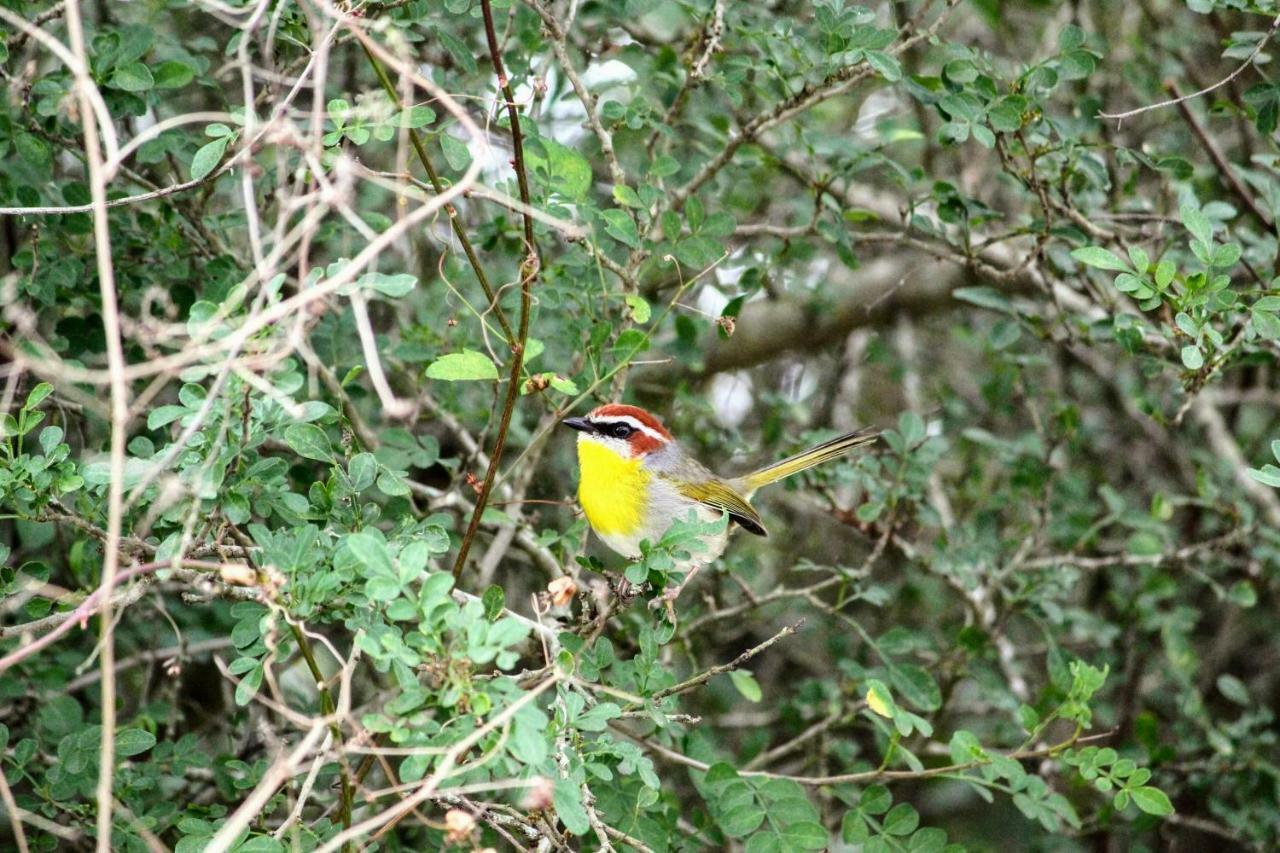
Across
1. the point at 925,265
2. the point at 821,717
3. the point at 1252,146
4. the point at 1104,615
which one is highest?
the point at 1252,146

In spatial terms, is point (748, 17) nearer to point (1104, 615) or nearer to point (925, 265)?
point (925, 265)

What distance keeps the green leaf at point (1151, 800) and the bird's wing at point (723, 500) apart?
1.73 metres

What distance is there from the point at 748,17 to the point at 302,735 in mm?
2575

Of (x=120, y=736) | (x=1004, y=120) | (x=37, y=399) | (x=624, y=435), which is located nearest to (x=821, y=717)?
(x=624, y=435)

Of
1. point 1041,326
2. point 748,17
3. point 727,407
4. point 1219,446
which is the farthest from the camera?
point 727,407

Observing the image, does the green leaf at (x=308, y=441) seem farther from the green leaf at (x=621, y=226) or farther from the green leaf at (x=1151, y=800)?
the green leaf at (x=1151, y=800)

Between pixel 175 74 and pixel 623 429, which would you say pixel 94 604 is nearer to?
pixel 175 74

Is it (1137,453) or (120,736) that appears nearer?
(120,736)

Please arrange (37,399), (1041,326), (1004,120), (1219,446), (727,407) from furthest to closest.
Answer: (727,407) < (1219,446) < (1041,326) < (1004,120) < (37,399)

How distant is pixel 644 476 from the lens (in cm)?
440

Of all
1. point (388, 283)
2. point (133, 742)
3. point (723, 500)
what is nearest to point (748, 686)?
point (723, 500)

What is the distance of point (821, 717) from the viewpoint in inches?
186

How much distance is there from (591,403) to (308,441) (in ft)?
5.94

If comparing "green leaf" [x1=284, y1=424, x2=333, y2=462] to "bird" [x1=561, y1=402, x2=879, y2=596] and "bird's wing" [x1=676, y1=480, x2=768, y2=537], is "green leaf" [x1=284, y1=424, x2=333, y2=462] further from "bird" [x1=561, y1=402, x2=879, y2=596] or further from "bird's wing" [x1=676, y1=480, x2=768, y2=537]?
"bird's wing" [x1=676, y1=480, x2=768, y2=537]
